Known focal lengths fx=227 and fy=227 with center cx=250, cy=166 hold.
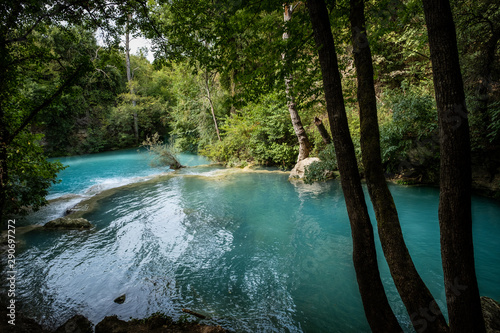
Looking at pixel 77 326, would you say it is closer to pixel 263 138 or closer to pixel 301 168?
pixel 301 168

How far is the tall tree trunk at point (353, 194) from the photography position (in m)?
2.50

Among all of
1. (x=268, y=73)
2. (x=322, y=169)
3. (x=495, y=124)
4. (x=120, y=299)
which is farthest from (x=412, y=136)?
(x=120, y=299)

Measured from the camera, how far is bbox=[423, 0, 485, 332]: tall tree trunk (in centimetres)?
178

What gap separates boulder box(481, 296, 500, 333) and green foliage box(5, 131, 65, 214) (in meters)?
7.05

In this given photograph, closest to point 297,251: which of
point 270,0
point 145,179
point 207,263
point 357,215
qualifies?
point 207,263

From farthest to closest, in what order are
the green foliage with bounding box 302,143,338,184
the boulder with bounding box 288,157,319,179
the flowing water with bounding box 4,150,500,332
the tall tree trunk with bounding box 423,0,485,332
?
the boulder with bounding box 288,157,319,179 < the green foliage with bounding box 302,143,338,184 < the flowing water with bounding box 4,150,500,332 < the tall tree trunk with bounding box 423,0,485,332

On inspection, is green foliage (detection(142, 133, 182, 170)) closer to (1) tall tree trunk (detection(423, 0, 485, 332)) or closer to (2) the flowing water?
(2) the flowing water

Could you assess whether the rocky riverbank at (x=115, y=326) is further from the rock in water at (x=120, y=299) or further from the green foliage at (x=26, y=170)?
the green foliage at (x=26, y=170)

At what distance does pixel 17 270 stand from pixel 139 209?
12.2 feet

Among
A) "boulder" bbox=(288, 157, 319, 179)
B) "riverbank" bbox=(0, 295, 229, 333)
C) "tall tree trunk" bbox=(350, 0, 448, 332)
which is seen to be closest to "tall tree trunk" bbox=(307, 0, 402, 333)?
"tall tree trunk" bbox=(350, 0, 448, 332)

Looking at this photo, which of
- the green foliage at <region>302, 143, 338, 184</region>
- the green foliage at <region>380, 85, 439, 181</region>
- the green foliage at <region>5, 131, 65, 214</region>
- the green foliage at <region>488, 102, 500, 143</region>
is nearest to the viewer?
the green foliage at <region>5, 131, 65, 214</region>

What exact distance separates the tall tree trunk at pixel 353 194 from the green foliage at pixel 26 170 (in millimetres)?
5261

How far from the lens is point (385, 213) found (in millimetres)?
2707

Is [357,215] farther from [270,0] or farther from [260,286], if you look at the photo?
[270,0]
